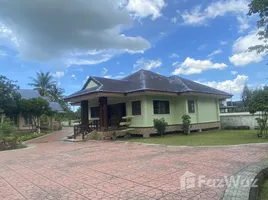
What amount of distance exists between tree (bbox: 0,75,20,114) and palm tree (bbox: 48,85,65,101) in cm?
2125

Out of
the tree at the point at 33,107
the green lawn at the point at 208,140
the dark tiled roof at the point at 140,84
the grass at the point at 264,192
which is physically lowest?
the grass at the point at 264,192

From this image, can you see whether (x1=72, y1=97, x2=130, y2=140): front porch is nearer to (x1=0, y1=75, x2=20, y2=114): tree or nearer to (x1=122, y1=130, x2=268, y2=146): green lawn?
(x1=122, y1=130, x2=268, y2=146): green lawn

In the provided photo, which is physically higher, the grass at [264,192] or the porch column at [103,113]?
the porch column at [103,113]

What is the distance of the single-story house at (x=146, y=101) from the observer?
1609 centimetres

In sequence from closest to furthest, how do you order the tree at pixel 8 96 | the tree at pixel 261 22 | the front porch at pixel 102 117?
the tree at pixel 261 22, the front porch at pixel 102 117, the tree at pixel 8 96

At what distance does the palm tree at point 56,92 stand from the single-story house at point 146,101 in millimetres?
28018

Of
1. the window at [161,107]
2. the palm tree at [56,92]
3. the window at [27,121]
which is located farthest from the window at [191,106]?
the palm tree at [56,92]

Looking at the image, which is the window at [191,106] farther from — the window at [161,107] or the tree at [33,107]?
the tree at [33,107]

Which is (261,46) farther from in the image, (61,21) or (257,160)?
(61,21)

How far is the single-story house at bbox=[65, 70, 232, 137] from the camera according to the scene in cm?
1609

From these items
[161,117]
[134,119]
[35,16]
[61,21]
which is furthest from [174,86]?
[35,16]

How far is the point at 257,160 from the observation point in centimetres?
689

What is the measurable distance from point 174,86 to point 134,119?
4.66m

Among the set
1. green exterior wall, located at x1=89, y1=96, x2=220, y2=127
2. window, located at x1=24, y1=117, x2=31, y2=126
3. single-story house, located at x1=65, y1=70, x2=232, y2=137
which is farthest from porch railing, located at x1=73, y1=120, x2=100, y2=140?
window, located at x1=24, y1=117, x2=31, y2=126
